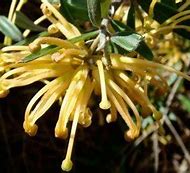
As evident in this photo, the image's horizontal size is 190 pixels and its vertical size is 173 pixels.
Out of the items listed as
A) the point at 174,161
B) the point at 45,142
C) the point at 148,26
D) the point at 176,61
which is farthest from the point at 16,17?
the point at 174,161

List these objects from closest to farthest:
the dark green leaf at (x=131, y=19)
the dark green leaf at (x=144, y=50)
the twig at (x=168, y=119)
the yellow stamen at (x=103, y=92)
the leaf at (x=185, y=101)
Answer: the yellow stamen at (x=103, y=92), the dark green leaf at (x=144, y=50), the dark green leaf at (x=131, y=19), the twig at (x=168, y=119), the leaf at (x=185, y=101)

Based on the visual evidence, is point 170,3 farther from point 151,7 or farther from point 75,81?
point 75,81

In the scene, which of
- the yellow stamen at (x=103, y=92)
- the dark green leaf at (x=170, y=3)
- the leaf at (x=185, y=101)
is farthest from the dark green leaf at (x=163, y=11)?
the leaf at (x=185, y=101)

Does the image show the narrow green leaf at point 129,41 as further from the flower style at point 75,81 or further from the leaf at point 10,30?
the leaf at point 10,30

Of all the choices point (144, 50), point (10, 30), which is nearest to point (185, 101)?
point (10, 30)

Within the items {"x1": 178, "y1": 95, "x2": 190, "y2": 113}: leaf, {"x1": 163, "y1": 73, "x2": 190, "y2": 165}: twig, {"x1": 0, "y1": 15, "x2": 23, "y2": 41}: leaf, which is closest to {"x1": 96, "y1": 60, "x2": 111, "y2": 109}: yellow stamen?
{"x1": 0, "y1": 15, "x2": 23, "y2": 41}: leaf

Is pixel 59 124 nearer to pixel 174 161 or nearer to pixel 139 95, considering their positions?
pixel 139 95

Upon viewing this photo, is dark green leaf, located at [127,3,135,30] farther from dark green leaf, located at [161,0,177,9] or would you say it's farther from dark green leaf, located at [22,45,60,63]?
dark green leaf, located at [22,45,60,63]
